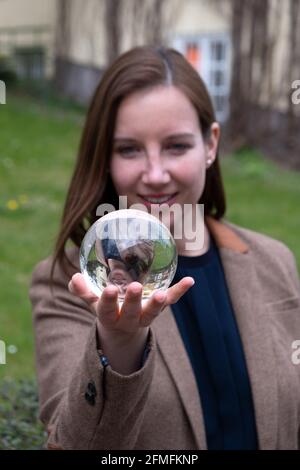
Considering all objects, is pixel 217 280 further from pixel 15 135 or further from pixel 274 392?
pixel 15 135

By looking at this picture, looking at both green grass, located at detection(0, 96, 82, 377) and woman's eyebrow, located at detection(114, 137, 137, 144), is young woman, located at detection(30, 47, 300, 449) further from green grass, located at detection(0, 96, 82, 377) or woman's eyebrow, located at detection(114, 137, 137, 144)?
green grass, located at detection(0, 96, 82, 377)

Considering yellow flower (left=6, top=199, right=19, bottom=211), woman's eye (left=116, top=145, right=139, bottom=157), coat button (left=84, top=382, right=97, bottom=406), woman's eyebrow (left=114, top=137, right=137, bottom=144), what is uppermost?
woman's eyebrow (left=114, top=137, right=137, bottom=144)

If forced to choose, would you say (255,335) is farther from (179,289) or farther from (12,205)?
(12,205)

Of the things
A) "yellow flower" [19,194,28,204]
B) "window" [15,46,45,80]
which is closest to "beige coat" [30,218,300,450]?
"yellow flower" [19,194,28,204]

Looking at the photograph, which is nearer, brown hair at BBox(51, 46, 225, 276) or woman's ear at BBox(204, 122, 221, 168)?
brown hair at BBox(51, 46, 225, 276)

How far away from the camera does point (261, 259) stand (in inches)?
123

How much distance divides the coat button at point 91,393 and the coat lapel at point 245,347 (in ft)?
1.61

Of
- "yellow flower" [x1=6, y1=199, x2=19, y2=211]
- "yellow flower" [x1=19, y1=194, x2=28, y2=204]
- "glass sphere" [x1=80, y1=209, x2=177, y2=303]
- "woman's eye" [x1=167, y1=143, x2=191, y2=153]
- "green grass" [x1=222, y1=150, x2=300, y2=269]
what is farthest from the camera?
"yellow flower" [x1=19, y1=194, x2=28, y2=204]

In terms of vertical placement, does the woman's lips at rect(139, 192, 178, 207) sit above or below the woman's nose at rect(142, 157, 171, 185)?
below

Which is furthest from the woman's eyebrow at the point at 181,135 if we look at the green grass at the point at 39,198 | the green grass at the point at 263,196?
the green grass at the point at 263,196

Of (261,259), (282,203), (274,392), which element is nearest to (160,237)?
(274,392)

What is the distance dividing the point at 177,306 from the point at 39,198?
6.93 meters

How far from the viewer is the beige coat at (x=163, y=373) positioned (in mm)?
2182

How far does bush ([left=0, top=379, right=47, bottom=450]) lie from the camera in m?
2.88
